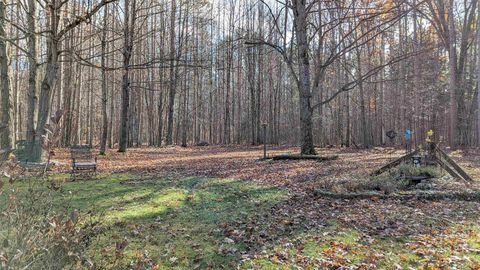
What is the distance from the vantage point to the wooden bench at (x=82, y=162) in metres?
9.32

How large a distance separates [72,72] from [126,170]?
741 inches

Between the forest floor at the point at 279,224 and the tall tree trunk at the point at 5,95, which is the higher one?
the tall tree trunk at the point at 5,95

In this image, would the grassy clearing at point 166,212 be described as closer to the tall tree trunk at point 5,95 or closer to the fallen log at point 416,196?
the fallen log at point 416,196

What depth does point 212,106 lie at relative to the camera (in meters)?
39.3

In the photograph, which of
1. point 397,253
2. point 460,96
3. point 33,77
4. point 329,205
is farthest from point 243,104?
point 397,253

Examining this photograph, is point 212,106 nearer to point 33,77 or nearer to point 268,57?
point 268,57

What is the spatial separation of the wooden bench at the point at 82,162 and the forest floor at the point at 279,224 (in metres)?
0.83

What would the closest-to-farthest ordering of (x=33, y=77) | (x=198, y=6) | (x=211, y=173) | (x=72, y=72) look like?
(x=211, y=173) < (x=33, y=77) < (x=72, y=72) < (x=198, y=6)

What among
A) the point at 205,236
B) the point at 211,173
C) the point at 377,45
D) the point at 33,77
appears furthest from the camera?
the point at 377,45

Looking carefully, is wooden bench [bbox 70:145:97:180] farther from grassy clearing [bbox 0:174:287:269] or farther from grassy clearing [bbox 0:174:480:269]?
grassy clearing [bbox 0:174:480:269]

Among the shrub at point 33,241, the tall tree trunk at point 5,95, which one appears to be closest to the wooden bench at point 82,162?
the tall tree trunk at point 5,95

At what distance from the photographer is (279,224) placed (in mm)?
5418

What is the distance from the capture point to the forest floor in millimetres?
4129

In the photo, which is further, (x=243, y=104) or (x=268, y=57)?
(x=243, y=104)
